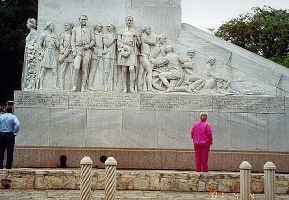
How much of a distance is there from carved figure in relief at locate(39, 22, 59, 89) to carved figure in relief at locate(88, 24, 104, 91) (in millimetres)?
1194

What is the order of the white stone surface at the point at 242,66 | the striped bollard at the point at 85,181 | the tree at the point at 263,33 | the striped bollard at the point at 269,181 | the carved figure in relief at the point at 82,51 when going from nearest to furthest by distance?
the striped bollard at the point at 85,181
the striped bollard at the point at 269,181
the carved figure in relief at the point at 82,51
the white stone surface at the point at 242,66
the tree at the point at 263,33

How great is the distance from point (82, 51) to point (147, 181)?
5802mm

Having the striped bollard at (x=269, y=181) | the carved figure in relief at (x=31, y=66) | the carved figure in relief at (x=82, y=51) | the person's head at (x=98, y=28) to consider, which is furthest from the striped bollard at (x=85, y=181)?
the person's head at (x=98, y=28)

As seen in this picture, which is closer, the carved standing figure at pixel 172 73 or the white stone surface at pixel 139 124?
the white stone surface at pixel 139 124

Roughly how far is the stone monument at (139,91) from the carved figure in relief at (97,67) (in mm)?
33

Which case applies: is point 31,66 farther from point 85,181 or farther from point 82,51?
point 85,181

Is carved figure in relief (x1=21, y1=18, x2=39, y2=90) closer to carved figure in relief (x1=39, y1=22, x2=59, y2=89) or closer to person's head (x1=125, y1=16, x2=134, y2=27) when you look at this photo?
carved figure in relief (x1=39, y1=22, x2=59, y2=89)

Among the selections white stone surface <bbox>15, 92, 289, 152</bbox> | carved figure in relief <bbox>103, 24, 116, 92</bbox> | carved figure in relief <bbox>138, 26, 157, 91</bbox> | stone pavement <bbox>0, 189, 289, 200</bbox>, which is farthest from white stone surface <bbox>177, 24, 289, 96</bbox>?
stone pavement <bbox>0, 189, 289, 200</bbox>

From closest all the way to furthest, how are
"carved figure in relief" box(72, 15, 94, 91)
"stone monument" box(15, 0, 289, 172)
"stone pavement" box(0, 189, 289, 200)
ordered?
"stone pavement" box(0, 189, 289, 200) → "stone monument" box(15, 0, 289, 172) → "carved figure in relief" box(72, 15, 94, 91)

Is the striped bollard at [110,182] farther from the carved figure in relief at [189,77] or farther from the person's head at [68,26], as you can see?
the person's head at [68,26]

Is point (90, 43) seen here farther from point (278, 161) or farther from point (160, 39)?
point (278, 161)

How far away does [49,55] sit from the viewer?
58.9 feet

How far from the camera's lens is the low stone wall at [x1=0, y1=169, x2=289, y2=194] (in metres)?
13.6

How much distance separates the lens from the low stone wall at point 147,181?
13.6 m
